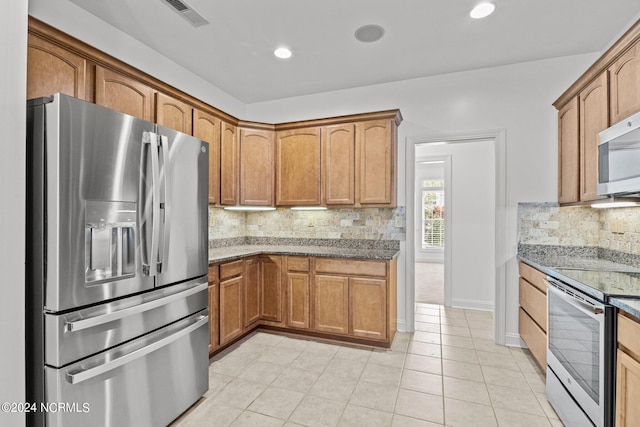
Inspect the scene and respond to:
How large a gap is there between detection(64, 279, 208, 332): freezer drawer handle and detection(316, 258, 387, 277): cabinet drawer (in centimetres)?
140

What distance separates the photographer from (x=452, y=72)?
3.46m

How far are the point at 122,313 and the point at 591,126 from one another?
3.47 meters

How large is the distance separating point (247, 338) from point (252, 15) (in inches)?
120

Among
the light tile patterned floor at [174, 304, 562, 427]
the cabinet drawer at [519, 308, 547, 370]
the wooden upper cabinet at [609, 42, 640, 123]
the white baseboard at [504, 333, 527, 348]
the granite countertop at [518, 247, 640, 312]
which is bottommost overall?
the light tile patterned floor at [174, 304, 562, 427]

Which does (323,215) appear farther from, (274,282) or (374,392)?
(374,392)

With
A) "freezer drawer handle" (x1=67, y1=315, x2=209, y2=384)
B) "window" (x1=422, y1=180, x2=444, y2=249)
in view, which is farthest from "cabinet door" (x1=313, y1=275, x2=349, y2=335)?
"window" (x1=422, y1=180, x2=444, y2=249)

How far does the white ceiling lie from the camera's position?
2381mm

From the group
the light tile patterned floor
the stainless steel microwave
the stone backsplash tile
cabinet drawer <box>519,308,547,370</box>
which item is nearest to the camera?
the stainless steel microwave

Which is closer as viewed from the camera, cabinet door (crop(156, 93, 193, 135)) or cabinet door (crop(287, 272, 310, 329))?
cabinet door (crop(156, 93, 193, 135))

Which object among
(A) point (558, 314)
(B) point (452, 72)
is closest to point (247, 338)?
(A) point (558, 314)

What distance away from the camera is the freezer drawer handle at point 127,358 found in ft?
4.76

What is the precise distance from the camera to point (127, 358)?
1670mm

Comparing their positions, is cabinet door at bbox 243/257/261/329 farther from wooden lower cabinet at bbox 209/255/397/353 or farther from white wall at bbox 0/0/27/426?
white wall at bbox 0/0/27/426

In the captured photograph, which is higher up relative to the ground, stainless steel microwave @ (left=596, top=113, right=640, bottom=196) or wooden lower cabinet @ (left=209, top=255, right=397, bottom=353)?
stainless steel microwave @ (left=596, top=113, right=640, bottom=196)
